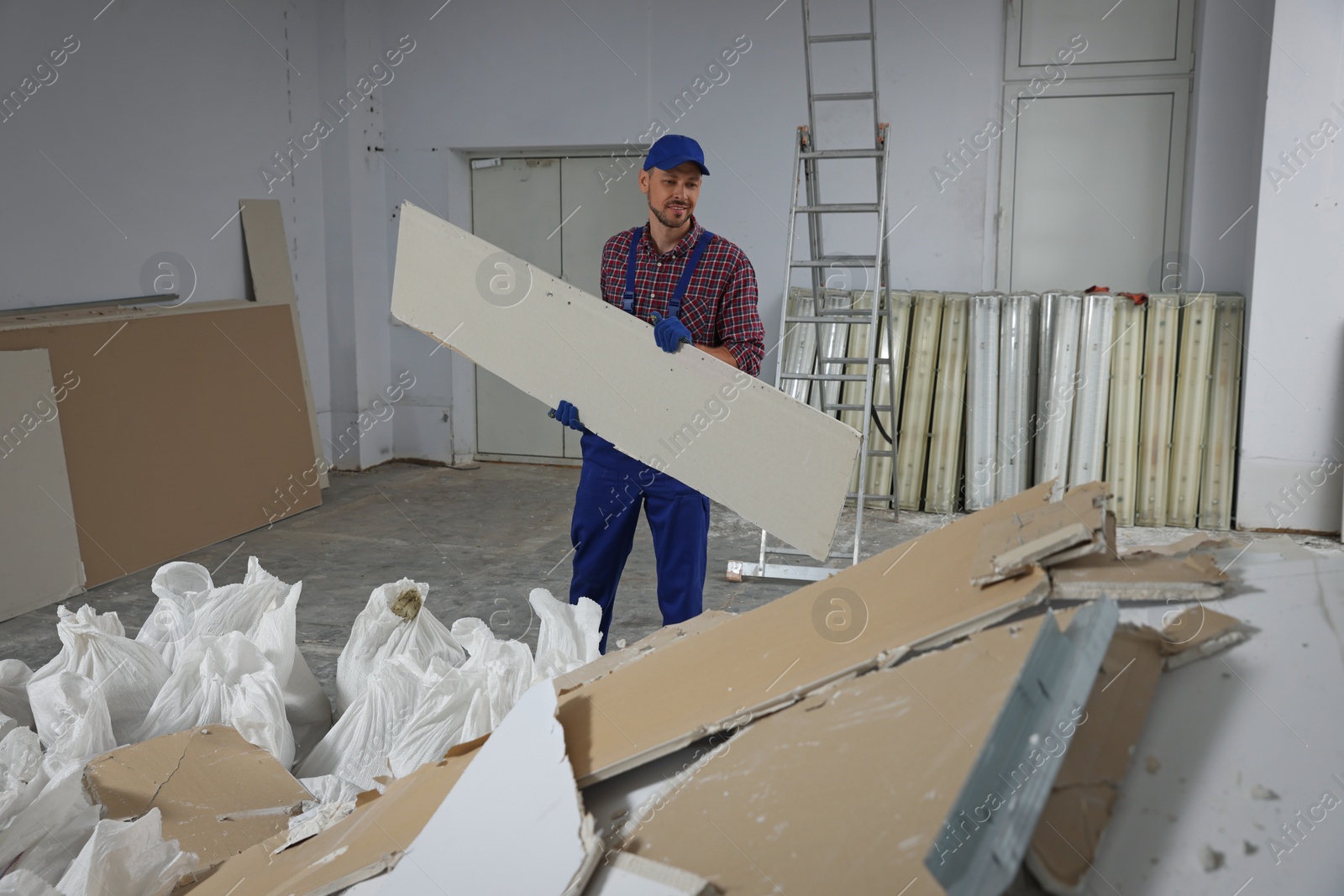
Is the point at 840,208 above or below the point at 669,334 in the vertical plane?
above

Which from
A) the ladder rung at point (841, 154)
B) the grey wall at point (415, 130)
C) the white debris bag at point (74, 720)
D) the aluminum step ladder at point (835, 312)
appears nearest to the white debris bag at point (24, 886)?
the white debris bag at point (74, 720)

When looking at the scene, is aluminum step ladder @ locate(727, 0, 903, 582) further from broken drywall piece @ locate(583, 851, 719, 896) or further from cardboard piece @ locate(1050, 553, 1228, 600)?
broken drywall piece @ locate(583, 851, 719, 896)

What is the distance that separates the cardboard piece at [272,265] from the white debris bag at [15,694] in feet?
12.2

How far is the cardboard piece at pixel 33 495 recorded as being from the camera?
377cm

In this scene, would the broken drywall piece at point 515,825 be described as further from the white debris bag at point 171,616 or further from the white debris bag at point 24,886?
the white debris bag at point 171,616

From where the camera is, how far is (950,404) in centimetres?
539

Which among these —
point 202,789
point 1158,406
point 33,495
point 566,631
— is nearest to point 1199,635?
point 566,631

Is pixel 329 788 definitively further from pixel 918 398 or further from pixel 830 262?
pixel 918 398

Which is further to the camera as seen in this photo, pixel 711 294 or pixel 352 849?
pixel 711 294

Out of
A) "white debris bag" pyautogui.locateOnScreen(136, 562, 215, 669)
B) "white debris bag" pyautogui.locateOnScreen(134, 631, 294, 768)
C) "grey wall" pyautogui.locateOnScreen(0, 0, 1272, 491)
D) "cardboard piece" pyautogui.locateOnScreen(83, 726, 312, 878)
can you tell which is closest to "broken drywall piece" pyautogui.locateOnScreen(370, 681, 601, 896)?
"cardboard piece" pyautogui.locateOnScreen(83, 726, 312, 878)

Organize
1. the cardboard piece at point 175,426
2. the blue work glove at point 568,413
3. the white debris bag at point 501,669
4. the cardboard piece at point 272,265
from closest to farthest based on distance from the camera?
the white debris bag at point 501,669, the blue work glove at point 568,413, the cardboard piece at point 175,426, the cardboard piece at point 272,265

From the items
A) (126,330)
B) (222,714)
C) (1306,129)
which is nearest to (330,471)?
(126,330)

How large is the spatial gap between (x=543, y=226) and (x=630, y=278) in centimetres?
392

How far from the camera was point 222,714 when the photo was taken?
195 cm
